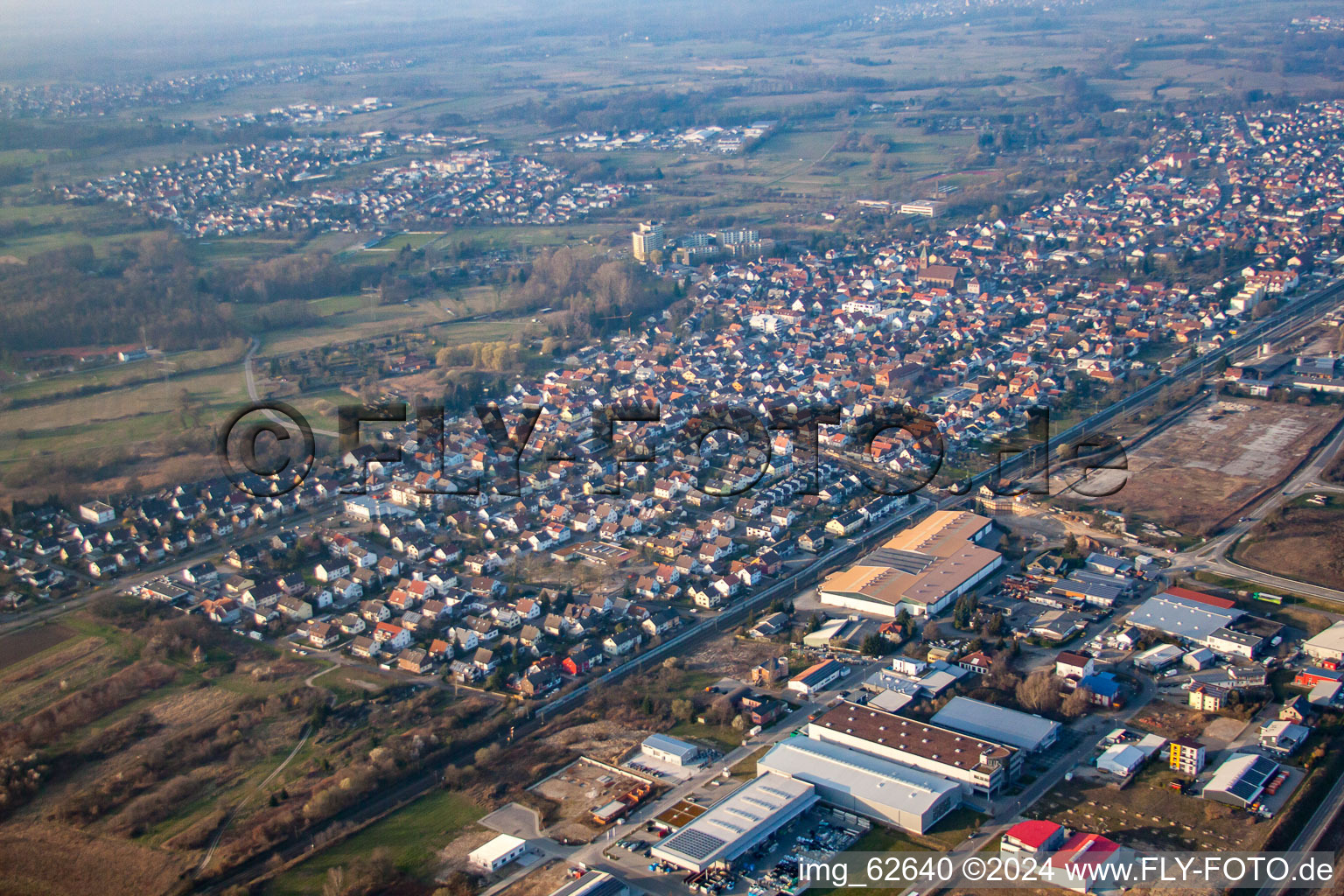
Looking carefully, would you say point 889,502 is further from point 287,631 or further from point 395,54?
point 395,54

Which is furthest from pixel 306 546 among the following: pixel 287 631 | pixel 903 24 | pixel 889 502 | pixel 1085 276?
pixel 903 24

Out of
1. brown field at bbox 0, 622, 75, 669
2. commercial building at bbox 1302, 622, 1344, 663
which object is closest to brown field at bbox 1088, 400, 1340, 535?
commercial building at bbox 1302, 622, 1344, 663

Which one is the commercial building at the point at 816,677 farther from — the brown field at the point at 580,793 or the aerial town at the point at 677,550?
the brown field at the point at 580,793

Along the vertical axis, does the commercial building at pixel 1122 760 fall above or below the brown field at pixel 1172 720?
above

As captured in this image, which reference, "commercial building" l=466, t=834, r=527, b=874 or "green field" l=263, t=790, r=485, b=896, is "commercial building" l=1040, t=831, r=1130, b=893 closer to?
"commercial building" l=466, t=834, r=527, b=874

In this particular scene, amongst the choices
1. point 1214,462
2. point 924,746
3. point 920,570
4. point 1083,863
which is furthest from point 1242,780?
point 1214,462

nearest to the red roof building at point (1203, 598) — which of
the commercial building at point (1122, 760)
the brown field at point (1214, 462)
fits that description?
the brown field at point (1214, 462)

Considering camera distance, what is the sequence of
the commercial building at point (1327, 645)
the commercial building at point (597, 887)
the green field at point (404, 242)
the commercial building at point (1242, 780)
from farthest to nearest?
1. the green field at point (404, 242)
2. the commercial building at point (1327, 645)
3. the commercial building at point (1242, 780)
4. the commercial building at point (597, 887)
